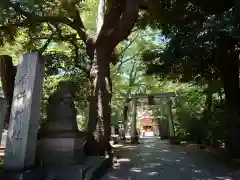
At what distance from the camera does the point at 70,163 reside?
7207mm

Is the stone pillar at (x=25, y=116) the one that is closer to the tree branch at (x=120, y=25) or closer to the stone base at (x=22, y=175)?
A: the stone base at (x=22, y=175)

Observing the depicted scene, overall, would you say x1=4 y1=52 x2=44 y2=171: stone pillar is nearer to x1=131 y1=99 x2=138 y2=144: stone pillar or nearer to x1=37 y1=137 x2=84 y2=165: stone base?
x1=37 y1=137 x2=84 y2=165: stone base

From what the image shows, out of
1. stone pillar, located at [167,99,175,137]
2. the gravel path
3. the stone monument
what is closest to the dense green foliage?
stone pillar, located at [167,99,175,137]

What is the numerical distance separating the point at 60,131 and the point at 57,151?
0.48 m

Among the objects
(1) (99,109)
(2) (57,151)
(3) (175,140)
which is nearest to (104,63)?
(1) (99,109)

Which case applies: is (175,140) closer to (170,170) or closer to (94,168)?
(170,170)

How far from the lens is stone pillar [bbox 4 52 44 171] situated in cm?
589

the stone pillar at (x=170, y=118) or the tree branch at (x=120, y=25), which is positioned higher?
the tree branch at (x=120, y=25)

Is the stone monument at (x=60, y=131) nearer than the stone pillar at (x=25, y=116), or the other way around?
the stone pillar at (x=25, y=116)

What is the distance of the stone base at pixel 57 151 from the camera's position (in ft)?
24.0

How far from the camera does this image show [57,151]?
7.38m

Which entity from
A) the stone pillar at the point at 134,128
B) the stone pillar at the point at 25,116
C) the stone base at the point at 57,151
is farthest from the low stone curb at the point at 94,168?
the stone pillar at the point at 134,128

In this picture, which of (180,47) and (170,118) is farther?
(170,118)

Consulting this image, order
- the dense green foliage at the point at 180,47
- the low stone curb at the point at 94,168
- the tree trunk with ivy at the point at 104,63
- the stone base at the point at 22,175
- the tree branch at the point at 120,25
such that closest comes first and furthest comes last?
1. the stone base at the point at 22,175
2. the low stone curb at the point at 94,168
3. the dense green foliage at the point at 180,47
4. the tree branch at the point at 120,25
5. the tree trunk with ivy at the point at 104,63
